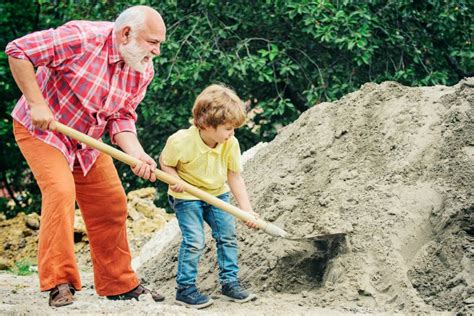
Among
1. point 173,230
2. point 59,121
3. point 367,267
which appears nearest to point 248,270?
point 367,267

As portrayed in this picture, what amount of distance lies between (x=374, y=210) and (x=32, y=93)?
2.15 m

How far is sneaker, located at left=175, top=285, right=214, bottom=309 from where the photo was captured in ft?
16.1

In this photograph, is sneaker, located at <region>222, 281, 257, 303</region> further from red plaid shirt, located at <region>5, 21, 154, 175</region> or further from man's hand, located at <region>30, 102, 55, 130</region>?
man's hand, located at <region>30, 102, 55, 130</region>

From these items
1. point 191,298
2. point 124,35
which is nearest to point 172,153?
point 124,35

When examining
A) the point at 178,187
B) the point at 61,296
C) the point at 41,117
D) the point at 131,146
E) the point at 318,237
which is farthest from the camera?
the point at 318,237

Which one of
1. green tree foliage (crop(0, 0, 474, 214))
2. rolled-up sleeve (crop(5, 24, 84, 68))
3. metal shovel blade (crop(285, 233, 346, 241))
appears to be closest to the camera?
rolled-up sleeve (crop(5, 24, 84, 68))

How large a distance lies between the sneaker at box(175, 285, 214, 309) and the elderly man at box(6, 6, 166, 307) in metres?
0.59

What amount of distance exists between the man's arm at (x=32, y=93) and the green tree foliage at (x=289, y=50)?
427 cm

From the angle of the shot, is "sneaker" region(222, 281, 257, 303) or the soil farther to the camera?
"sneaker" region(222, 281, 257, 303)

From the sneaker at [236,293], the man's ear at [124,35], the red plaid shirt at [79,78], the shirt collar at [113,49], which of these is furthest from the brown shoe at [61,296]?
the man's ear at [124,35]

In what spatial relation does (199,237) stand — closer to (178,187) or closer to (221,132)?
(178,187)

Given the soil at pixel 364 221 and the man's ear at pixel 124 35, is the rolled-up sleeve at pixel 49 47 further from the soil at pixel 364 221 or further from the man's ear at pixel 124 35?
the soil at pixel 364 221

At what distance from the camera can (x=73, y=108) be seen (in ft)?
15.9

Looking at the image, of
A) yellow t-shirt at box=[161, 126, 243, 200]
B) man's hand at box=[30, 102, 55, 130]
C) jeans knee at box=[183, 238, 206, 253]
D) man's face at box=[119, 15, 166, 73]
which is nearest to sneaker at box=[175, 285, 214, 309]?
jeans knee at box=[183, 238, 206, 253]
